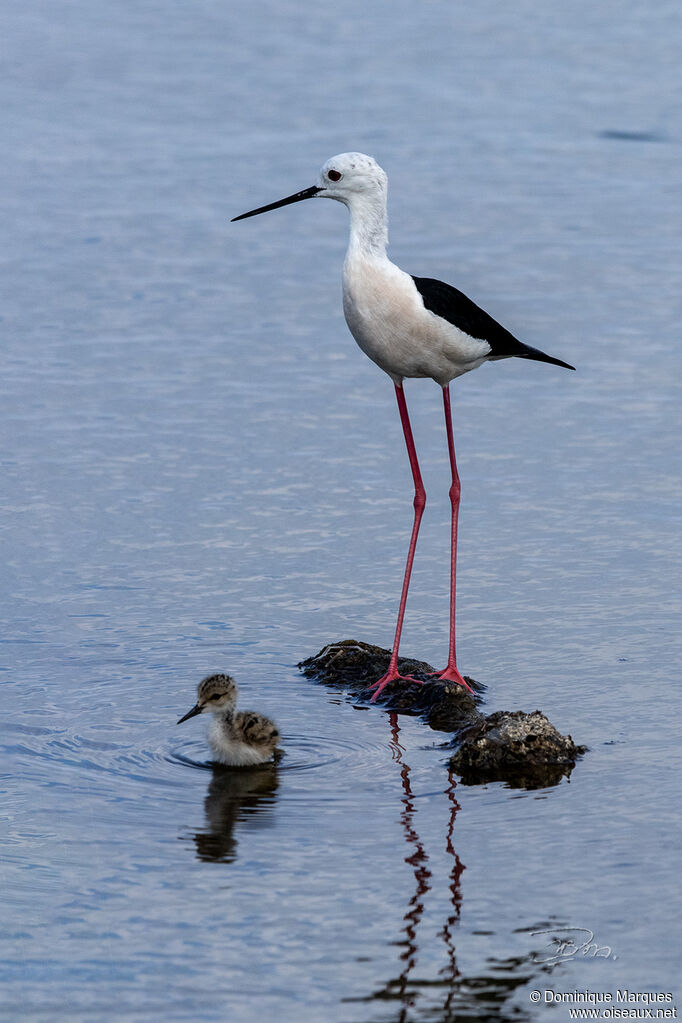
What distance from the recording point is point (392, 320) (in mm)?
8281

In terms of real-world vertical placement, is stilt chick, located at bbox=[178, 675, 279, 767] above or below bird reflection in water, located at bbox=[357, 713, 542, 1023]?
above

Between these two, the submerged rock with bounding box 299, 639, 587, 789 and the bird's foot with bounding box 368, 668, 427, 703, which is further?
the bird's foot with bounding box 368, 668, 427, 703

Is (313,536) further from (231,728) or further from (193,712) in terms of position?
(231,728)

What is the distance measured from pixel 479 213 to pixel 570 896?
33.8ft

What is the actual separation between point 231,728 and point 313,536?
8.96ft

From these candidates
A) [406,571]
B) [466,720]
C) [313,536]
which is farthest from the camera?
[313,536]

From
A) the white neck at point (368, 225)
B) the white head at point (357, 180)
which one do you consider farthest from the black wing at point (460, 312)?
the white head at point (357, 180)

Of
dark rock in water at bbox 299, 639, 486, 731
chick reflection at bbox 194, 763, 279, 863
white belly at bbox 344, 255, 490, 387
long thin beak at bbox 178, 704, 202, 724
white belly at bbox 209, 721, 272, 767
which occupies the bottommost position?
chick reflection at bbox 194, 763, 279, 863

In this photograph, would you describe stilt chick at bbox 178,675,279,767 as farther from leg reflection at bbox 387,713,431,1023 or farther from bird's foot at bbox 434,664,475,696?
bird's foot at bbox 434,664,475,696

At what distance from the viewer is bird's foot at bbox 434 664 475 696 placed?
27.6 feet

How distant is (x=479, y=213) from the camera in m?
16.0
